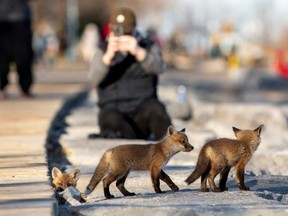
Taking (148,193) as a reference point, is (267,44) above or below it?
below

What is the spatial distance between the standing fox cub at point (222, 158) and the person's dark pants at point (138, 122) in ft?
10.8

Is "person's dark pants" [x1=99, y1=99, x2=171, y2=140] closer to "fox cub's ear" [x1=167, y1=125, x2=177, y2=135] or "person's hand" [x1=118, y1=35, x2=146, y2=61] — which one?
"person's hand" [x1=118, y1=35, x2=146, y2=61]

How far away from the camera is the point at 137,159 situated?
742 cm

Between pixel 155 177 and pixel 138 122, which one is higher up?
pixel 155 177

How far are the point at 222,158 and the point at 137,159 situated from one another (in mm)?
571

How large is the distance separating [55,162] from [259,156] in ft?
8.05

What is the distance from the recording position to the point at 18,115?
14.1 metres

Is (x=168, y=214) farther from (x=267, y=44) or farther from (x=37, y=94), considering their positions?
(x=267, y=44)

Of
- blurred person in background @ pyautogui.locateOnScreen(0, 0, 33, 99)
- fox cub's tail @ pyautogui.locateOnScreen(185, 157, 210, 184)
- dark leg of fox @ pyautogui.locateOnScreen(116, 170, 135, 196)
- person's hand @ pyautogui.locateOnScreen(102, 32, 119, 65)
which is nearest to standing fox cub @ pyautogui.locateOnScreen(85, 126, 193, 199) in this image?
dark leg of fox @ pyautogui.locateOnScreen(116, 170, 135, 196)

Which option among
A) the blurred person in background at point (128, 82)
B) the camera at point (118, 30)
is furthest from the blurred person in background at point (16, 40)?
the camera at point (118, 30)

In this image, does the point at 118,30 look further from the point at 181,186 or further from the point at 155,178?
the point at 155,178

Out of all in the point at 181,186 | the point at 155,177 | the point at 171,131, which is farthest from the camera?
the point at 181,186

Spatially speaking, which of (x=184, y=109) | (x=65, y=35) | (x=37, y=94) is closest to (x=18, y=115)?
(x=184, y=109)

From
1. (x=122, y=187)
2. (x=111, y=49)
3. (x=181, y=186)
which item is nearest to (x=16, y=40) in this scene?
(x=111, y=49)
